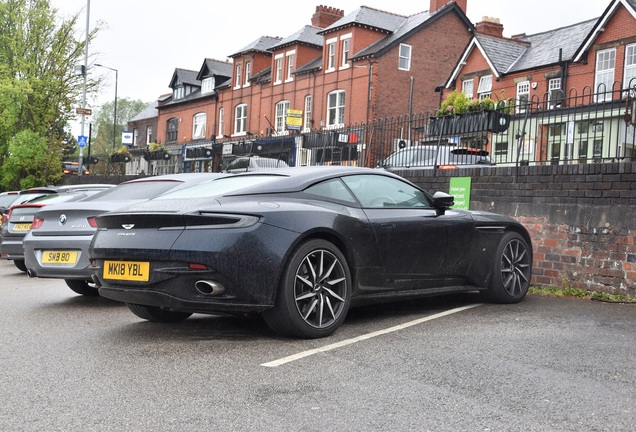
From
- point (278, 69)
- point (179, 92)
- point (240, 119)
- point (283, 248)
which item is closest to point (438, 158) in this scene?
point (283, 248)

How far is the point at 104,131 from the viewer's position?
10125 cm

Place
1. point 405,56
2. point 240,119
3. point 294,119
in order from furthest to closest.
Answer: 1. point 240,119
2. point 405,56
3. point 294,119

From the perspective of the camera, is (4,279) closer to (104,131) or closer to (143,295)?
(143,295)

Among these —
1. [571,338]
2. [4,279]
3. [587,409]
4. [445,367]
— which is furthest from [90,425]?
[4,279]

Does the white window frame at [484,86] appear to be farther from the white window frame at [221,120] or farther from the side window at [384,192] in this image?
the side window at [384,192]

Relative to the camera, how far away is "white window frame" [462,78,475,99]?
35156 mm

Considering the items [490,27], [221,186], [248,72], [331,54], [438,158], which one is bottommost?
[221,186]

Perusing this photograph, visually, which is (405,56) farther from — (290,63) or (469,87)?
(290,63)

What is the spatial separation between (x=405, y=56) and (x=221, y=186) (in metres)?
34.5

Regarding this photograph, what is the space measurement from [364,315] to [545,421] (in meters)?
3.19

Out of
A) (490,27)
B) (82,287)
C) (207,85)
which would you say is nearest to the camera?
(82,287)

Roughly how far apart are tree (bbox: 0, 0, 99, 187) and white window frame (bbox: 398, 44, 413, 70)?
16.4 meters

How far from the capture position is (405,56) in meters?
39.0

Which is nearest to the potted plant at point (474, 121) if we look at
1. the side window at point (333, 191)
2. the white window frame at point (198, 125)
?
the side window at point (333, 191)
